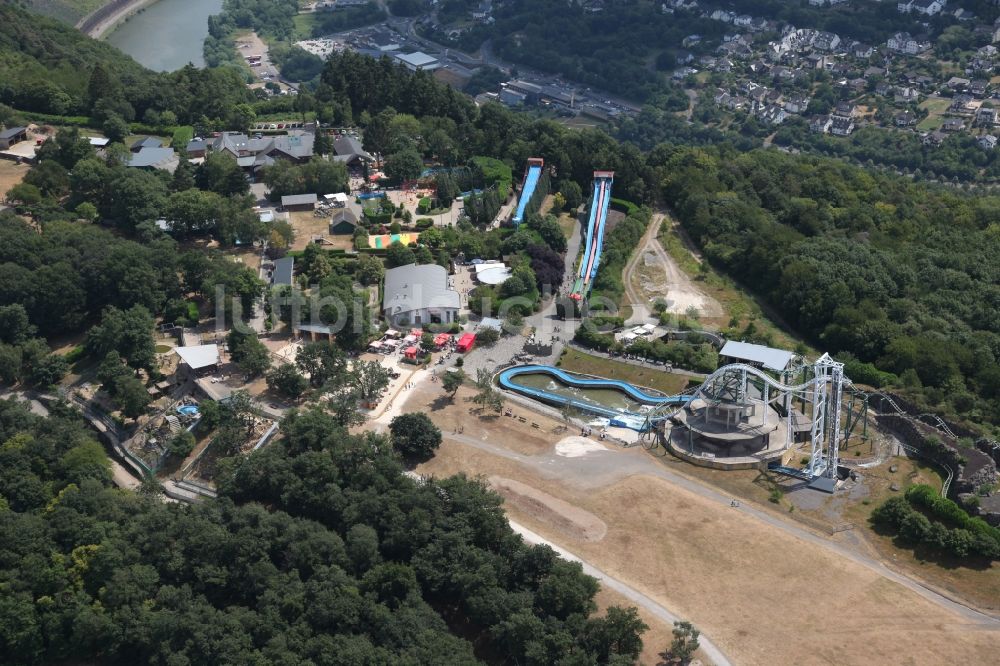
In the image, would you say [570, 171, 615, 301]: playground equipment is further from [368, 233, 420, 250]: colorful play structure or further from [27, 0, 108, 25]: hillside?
[27, 0, 108, 25]: hillside

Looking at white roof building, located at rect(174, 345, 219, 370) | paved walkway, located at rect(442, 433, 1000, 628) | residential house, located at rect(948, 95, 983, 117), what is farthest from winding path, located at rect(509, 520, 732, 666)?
residential house, located at rect(948, 95, 983, 117)

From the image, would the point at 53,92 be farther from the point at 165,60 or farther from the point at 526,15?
the point at 526,15

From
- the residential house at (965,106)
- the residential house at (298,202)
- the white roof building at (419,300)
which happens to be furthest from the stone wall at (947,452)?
the residential house at (965,106)

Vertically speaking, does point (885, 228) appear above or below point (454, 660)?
above

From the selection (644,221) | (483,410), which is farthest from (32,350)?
(644,221)

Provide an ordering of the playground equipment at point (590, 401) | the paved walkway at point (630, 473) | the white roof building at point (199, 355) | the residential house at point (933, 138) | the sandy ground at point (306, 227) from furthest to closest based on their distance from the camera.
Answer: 1. the residential house at point (933, 138)
2. the sandy ground at point (306, 227)
3. the white roof building at point (199, 355)
4. the playground equipment at point (590, 401)
5. the paved walkway at point (630, 473)

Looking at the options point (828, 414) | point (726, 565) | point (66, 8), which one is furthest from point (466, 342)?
point (66, 8)

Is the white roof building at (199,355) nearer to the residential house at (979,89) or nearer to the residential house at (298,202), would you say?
the residential house at (298,202)
